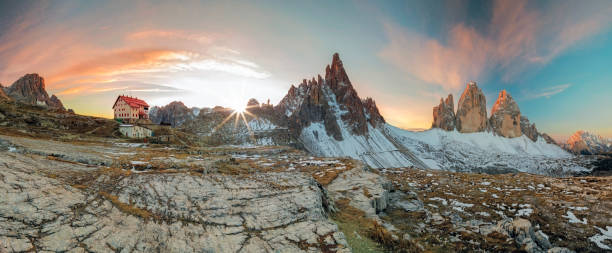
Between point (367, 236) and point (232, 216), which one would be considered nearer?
point (232, 216)

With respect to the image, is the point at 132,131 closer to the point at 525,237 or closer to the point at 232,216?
the point at 232,216

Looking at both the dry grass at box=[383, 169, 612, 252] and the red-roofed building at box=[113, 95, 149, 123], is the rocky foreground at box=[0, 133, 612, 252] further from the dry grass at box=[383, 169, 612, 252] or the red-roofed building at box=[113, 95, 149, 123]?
the red-roofed building at box=[113, 95, 149, 123]

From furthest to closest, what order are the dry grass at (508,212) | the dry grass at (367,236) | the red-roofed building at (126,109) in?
the red-roofed building at (126,109) < the dry grass at (508,212) < the dry grass at (367,236)

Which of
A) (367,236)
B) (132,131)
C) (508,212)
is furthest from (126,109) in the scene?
(508,212)

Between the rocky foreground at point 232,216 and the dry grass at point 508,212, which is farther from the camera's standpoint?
the dry grass at point 508,212

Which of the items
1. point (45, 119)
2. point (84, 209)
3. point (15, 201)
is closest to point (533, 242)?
point (84, 209)

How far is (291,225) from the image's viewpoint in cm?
1712

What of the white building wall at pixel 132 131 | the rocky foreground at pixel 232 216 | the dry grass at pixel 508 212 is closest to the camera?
the rocky foreground at pixel 232 216

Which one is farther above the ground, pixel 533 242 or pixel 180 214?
pixel 180 214

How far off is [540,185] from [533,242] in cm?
4030

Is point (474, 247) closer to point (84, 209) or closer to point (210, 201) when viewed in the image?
point (210, 201)

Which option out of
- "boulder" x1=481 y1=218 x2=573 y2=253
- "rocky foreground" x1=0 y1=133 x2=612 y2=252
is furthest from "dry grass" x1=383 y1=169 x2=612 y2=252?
"boulder" x1=481 y1=218 x2=573 y2=253

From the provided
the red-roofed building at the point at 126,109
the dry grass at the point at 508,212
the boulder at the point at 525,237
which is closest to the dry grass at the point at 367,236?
the dry grass at the point at 508,212

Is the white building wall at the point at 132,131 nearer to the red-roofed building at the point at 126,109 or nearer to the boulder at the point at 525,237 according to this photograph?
the red-roofed building at the point at 126,109
